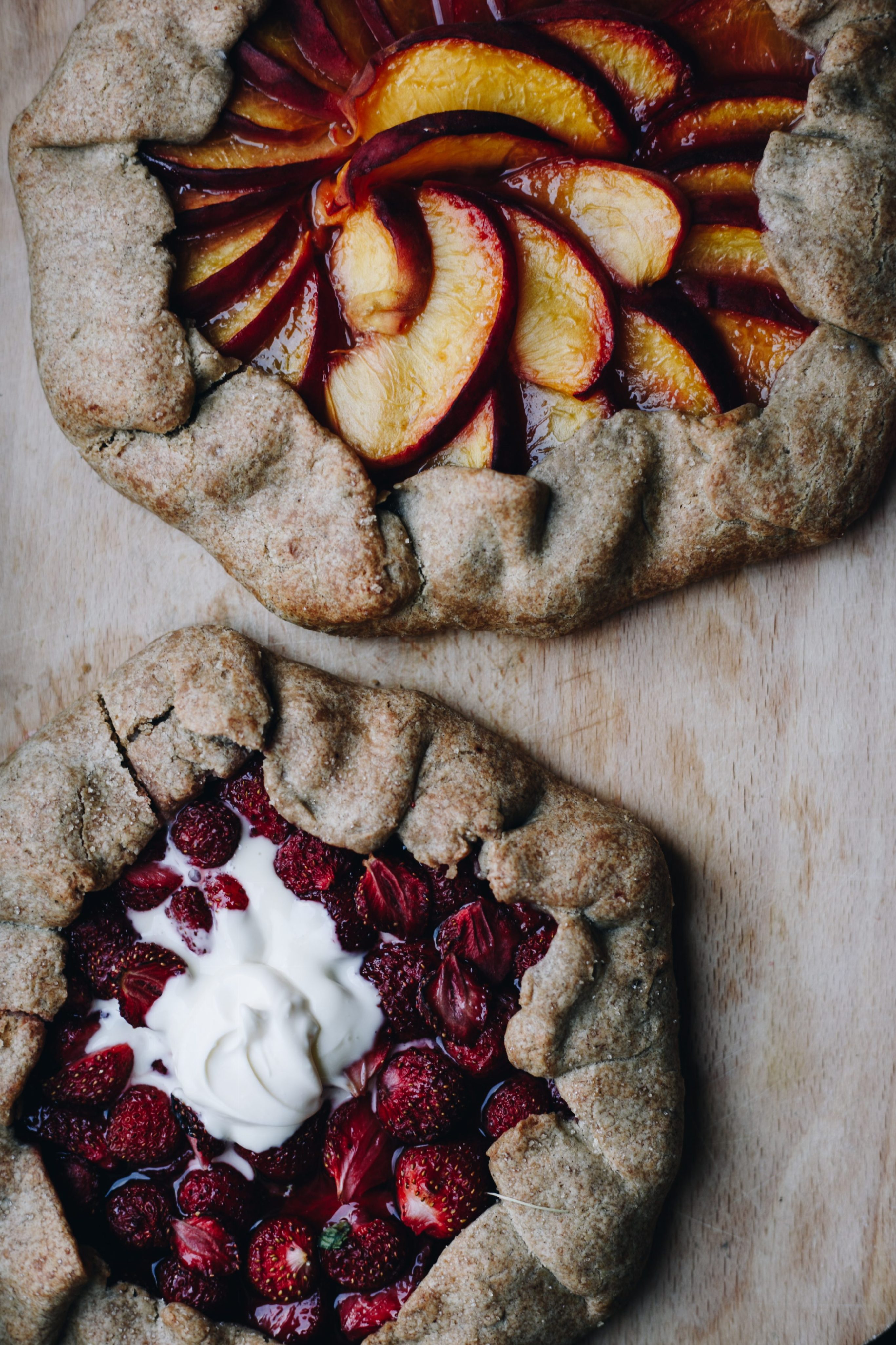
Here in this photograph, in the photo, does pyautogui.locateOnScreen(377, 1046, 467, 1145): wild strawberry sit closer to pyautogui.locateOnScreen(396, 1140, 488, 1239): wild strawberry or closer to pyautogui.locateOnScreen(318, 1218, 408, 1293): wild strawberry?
pyautogui.locateOnScreen(396, 1140, 488, 1239): wild strawberry

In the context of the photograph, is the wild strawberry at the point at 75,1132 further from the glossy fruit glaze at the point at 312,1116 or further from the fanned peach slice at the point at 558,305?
the fanned peach slice at the point at 558,305

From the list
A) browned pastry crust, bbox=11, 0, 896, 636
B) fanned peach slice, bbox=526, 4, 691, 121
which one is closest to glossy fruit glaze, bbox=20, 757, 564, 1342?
browned pastry crust, bbox=11, 0, 896, 636

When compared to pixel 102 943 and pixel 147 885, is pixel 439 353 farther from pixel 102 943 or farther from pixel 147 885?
pixel 102 943

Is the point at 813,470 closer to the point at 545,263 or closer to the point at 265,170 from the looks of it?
the point at 545,263

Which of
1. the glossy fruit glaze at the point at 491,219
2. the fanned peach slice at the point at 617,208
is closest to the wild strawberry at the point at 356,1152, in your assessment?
the glossy fruit glaze at the point at 491,219

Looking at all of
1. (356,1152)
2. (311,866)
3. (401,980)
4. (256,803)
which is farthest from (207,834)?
(356,1152)

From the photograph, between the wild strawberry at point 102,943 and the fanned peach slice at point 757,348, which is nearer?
the wild strawberry at point 102,943
